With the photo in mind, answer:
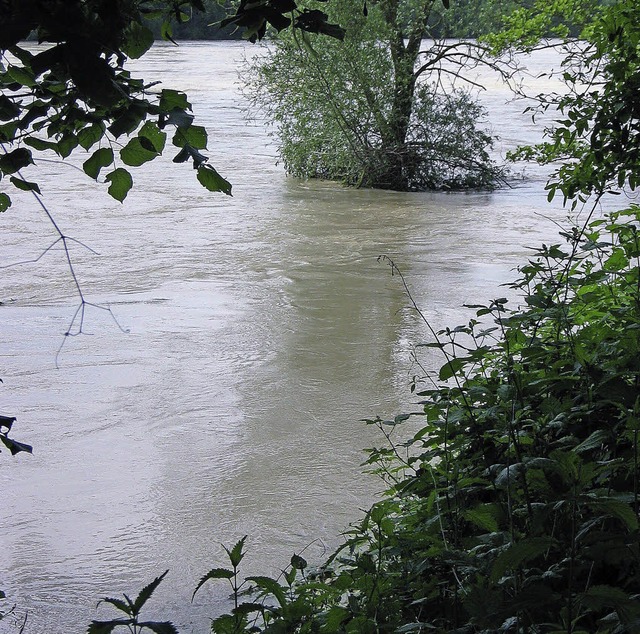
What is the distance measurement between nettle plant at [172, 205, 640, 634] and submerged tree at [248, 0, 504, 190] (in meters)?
10.2

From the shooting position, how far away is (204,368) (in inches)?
272

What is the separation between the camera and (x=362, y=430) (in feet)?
18.9

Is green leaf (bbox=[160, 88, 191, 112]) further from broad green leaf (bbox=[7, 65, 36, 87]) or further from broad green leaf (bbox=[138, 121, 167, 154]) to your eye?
broad green leaf (bbox=[7, 65, 36, 87])

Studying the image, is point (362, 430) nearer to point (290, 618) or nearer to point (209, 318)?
point (209, 318)

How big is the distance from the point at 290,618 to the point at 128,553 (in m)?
2.12

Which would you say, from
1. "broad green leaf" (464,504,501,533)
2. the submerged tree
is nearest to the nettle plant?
"broad green leaf" (464,504,501,533)

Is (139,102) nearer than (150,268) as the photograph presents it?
Yes

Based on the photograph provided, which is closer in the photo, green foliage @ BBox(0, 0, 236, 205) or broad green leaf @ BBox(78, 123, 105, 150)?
green foliage @ BBox(0, 0, 236, 205)

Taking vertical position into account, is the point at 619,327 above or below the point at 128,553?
above

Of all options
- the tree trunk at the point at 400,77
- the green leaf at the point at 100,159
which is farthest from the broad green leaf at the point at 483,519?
the tree trunk at the point at 400,77

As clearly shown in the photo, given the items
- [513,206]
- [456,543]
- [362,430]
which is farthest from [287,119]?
[456,543]

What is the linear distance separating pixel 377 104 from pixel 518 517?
11.7 metres

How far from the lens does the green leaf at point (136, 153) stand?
209cm

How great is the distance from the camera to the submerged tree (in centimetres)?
1341
